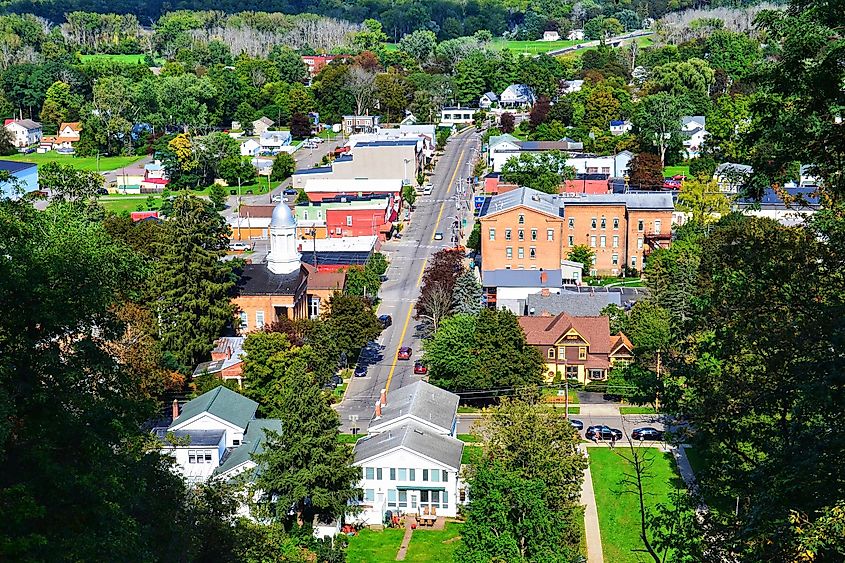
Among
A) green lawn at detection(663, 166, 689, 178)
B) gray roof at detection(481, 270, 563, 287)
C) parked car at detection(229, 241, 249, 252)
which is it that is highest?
green lawn at detection(663, 166, 689, 178)

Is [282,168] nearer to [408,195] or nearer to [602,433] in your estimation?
[408,195]

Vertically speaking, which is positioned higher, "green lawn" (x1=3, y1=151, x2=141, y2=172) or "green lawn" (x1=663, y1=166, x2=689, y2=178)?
"green lawn" (x1=3, y1=151, x2=141, y2=172)

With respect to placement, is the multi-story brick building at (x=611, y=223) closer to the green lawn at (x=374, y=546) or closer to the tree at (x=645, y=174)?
the tree at (x=645, y=174)

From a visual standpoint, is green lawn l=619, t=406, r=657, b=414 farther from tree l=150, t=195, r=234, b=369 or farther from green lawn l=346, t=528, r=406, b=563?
tree l=150, t=195, r=234, b=369

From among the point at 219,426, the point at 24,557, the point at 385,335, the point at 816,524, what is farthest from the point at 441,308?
the point at 816,524

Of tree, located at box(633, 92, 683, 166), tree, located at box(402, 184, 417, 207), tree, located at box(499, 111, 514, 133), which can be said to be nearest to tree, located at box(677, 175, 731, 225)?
tree, located at box(402, 184, 417, 207)

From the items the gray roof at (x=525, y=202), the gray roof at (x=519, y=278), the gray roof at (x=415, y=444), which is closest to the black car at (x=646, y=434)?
the gray roof at (x=415, y=444)
